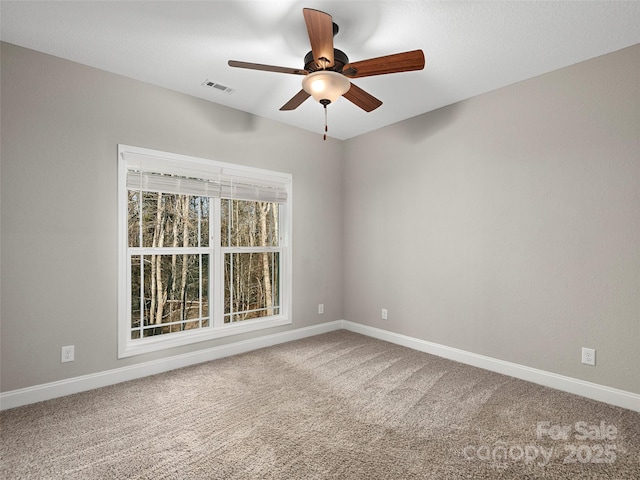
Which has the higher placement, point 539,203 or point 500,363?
point 539,203

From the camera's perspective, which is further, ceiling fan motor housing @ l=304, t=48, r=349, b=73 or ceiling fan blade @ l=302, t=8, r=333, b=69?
ceiling fan motor housing @ l=304, t=48, r=349, b=73

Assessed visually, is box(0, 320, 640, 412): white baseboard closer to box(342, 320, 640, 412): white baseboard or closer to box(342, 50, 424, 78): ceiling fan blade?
box(342, 320, 640, 412): white baseboard

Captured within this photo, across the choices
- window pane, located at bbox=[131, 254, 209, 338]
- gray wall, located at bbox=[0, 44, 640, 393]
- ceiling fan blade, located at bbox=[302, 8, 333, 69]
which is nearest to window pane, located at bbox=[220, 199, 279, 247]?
window pane, located at bbox=[131, 254, 209, 338]

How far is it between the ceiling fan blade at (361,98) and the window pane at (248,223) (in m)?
1.73

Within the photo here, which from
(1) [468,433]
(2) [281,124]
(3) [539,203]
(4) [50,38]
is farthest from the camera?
(2) [281,124]

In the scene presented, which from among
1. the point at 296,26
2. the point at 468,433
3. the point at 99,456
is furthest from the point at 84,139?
the point at 468,433

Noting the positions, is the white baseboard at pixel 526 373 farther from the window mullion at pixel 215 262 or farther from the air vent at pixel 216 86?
the air vent at pixel 216 86

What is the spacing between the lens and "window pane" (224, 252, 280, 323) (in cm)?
371

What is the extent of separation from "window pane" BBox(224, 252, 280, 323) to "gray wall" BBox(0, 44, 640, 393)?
1.70 feet

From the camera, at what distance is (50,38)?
2367mm

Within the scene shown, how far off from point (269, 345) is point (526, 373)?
8.28 ft

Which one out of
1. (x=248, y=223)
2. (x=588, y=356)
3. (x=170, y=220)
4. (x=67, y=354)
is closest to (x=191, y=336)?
(x=67, y=354)

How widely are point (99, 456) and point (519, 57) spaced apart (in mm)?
3853

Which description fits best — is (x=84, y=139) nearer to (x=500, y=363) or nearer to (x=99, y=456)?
(x=99, y=456)
